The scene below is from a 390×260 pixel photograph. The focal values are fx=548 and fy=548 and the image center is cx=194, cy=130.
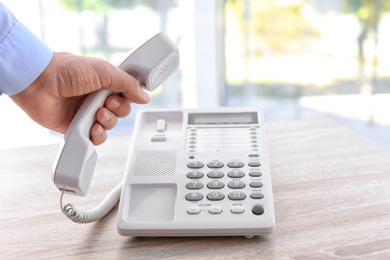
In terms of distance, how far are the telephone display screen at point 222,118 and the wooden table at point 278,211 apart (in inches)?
4.3

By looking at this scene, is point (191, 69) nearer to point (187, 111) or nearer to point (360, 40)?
point (360, 40)

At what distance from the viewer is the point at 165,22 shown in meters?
2.41

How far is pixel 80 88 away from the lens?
85 centimetres

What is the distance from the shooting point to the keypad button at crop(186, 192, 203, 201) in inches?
29.8

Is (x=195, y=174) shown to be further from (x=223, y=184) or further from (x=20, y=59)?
(x=20, y=59)

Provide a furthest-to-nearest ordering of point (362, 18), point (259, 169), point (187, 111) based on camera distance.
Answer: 1. point (362, 18)
2. point (187, 111)
3. point (259, 169)

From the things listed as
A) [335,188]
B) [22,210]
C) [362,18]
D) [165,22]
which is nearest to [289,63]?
[362,18]

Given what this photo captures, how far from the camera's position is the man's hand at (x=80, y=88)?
84 centimetres

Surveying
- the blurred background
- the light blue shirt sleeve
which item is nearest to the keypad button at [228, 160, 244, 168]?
the light blue shirt sleeve

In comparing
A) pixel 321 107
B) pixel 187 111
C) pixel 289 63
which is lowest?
pixel 321 107

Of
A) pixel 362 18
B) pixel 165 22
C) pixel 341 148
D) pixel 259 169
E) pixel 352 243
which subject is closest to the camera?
pixel 352 243

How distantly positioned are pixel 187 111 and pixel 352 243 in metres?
0.38

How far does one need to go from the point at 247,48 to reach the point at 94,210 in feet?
6.11

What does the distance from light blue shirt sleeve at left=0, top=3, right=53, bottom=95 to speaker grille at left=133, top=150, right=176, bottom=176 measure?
21cm
